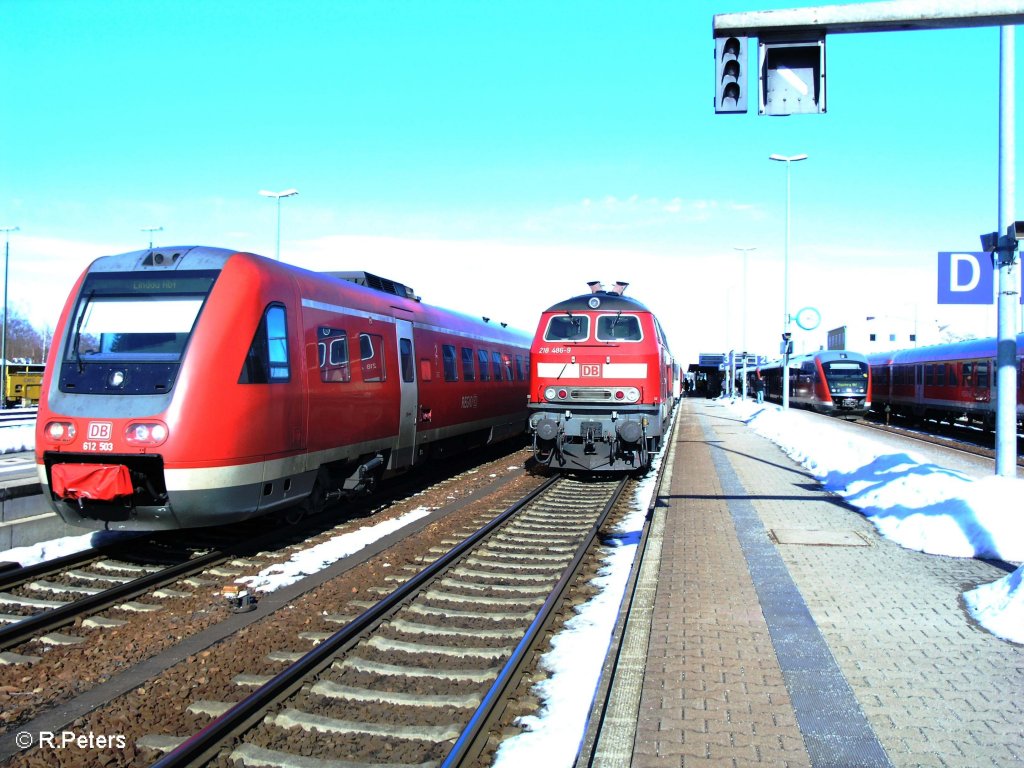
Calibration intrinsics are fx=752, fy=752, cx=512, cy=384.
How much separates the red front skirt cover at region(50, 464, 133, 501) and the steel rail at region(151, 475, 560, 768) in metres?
2.50

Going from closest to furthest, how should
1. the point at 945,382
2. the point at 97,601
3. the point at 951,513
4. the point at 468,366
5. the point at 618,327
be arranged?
the point at 97,601 < the point at 951,513 < the point at 618,327 < the point at 468,366 < the point at 945,382

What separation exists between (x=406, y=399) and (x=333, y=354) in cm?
242

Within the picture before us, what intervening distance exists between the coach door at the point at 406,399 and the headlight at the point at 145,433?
170 inches

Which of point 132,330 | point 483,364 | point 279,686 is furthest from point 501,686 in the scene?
point 483,364

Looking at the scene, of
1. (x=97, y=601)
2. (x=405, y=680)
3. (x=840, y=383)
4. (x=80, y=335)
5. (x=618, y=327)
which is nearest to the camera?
(x=405, y=680)

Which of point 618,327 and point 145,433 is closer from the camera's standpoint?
point 145,433

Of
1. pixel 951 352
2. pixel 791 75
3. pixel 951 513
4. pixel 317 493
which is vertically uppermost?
pixel 791 75

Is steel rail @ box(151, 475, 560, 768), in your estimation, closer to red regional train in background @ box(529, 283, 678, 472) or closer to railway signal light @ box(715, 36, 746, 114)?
railway signal light @ box(715, 36, 746, 114)

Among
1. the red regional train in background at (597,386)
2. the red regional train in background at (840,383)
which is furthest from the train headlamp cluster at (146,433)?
the red regional train in background at (840,383)

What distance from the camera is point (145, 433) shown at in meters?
6.40

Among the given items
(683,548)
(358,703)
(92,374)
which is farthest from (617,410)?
(358,703)

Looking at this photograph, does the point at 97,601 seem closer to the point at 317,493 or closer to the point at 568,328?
the point at 317,493

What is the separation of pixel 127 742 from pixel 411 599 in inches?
97.7

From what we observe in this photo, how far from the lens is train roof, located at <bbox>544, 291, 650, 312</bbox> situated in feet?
42.6
